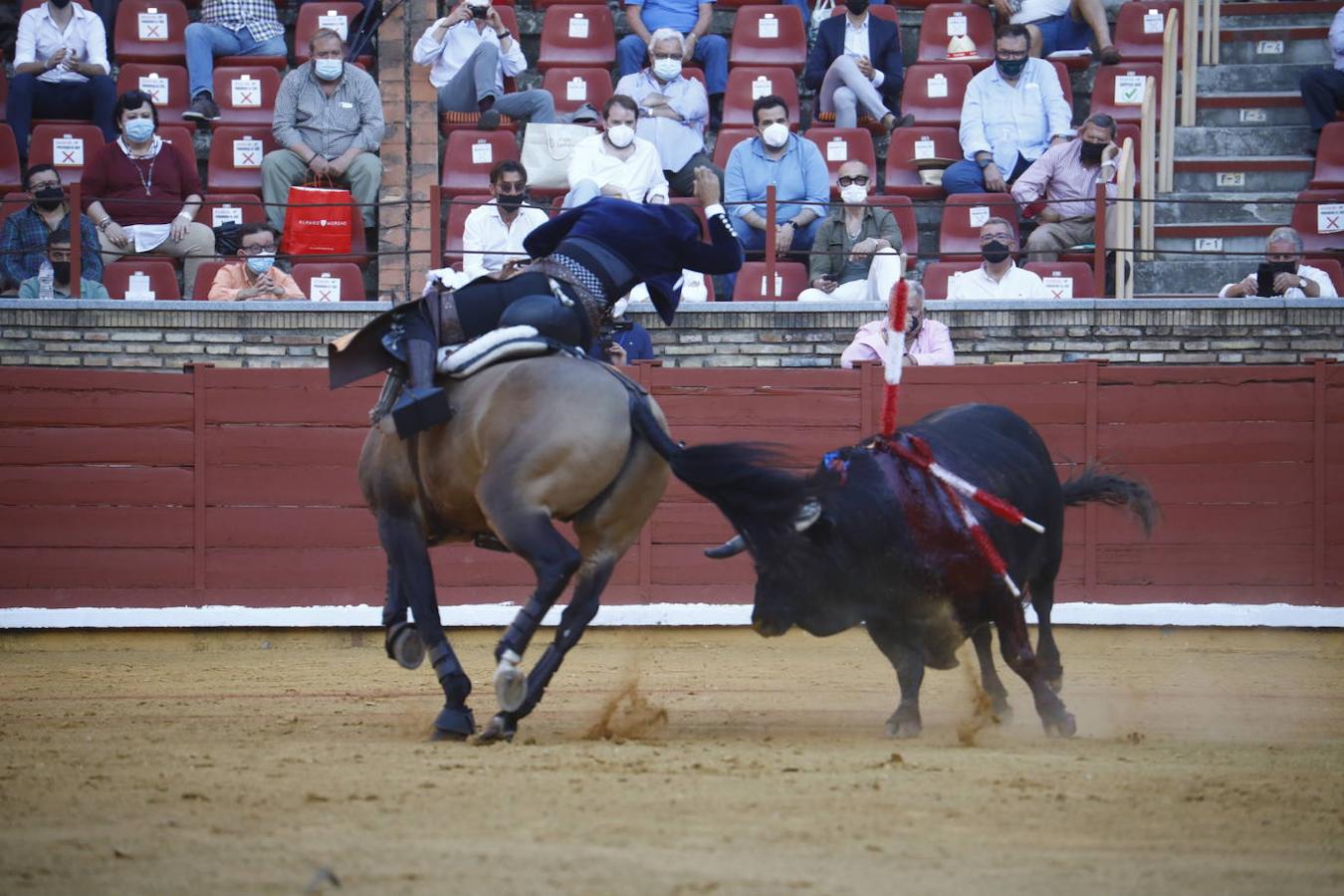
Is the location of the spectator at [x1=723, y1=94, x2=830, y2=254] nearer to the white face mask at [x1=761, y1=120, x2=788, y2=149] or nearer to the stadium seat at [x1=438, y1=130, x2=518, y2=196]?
the white face mask at [x1=761, y1=120, x2=788, y2=149]

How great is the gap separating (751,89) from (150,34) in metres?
4.64

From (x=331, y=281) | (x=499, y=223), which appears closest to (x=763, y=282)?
(x=499, y=223)

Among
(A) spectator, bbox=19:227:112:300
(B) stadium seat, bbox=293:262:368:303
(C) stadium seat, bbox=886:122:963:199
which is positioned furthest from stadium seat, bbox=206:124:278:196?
(C) stadium seat, bbox=886:122:963:199

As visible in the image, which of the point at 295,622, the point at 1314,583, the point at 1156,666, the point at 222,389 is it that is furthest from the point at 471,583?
the point at 1314,583

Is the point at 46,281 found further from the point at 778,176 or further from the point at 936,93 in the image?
the point at 936,93

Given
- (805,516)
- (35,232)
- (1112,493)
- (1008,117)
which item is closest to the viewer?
(805,516)

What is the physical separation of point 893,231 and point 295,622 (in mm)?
4484

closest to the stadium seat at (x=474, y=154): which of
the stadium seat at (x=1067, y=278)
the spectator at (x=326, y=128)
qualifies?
the spectator at (x=326, y=128)

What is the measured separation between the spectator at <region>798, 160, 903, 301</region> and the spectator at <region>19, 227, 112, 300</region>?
4.55 m

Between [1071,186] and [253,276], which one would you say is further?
[1071,186]

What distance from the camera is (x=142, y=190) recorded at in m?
12.1

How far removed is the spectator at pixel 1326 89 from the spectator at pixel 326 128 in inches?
270

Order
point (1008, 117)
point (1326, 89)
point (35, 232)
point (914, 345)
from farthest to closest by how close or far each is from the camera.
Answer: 1. point (1326, 89)
2. point (1008, 117)
3. point (35, 232)
4. point (914, 345)

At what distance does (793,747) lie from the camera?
605 centimetres
